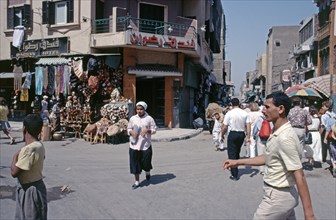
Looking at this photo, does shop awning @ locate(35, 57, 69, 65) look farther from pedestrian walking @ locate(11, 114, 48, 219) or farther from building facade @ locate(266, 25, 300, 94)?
building facade @ locate(266, 25, 300, 94)

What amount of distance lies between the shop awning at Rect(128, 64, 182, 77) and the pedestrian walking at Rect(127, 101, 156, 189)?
1053cm

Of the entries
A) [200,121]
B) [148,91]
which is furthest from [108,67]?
[200,121]

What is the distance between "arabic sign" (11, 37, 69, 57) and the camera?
18219mm

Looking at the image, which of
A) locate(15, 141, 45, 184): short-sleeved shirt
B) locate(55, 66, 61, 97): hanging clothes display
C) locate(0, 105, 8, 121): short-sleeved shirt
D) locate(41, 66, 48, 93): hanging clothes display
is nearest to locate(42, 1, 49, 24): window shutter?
locate(41, 66, 48, 93): hanging clothes display

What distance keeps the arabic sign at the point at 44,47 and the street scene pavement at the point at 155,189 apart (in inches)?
323

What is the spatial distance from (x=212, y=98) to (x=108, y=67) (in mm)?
21753

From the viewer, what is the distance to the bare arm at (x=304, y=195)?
283 cm

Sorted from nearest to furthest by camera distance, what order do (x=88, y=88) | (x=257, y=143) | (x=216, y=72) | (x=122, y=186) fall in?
(x=122, y=186), (x=257, y=143), (x=88, y=88), (x=216, y=72)

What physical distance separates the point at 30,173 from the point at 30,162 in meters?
0.14

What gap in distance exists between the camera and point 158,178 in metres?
7.89

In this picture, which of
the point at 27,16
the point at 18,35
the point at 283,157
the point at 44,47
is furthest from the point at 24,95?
the point at 283,157

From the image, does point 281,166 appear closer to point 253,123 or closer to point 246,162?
point 246,162

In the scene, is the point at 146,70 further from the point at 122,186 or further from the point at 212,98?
the point at 212,98

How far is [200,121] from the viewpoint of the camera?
64.4 ft
